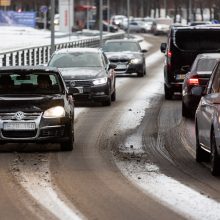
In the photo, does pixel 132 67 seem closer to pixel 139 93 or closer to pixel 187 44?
pixel 139 93

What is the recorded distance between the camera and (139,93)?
1160 inches

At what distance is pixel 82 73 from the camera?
24.1 meters

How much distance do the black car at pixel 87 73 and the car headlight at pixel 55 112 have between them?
27.4 ft

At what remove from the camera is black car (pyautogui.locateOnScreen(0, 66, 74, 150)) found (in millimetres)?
14508

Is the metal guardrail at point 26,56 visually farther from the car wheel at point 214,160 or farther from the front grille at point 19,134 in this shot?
the car wheel at point 214,160

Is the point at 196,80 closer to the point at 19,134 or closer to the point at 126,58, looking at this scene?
the point at 19,134

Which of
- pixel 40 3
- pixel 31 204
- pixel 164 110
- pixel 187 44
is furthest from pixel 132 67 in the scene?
pixel 40 3

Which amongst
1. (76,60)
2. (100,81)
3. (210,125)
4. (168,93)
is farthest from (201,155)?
(168,93)

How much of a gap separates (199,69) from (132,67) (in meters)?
17.0

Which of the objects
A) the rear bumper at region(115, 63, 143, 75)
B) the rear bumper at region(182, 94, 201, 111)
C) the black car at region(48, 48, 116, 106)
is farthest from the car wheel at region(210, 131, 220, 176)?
the rear bumper at region(115, 63, 143, 75)

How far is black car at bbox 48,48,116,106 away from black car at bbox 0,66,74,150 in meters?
7.65

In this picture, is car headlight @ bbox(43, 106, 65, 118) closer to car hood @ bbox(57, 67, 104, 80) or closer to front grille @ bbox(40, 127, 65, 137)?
front grille @ bbox(40, 127, 65, 137)

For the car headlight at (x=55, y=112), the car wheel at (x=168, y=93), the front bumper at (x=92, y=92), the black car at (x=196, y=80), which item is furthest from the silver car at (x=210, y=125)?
the car wheel at (x=168, y=93)

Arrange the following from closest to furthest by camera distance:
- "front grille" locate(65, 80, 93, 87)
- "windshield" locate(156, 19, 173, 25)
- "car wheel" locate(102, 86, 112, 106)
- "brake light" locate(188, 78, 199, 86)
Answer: "brake light" locate(188, 78, 199, 86)
"front grille" locate(65, 80, 93, 87)
"car wheel" locate(102, 86, 112, 106)
"windshield" locate(156, 19, 173, 25)
